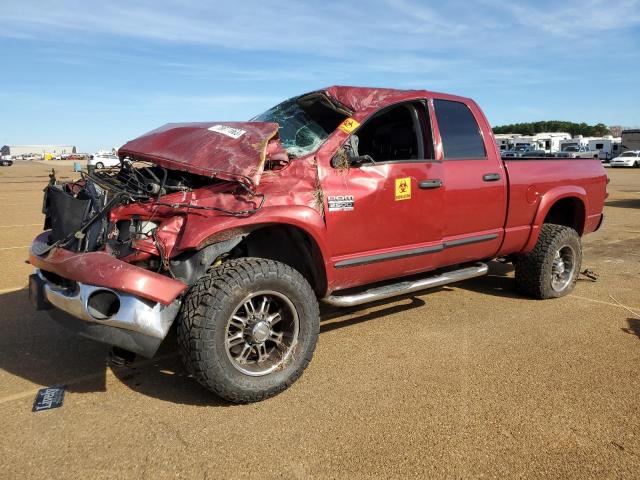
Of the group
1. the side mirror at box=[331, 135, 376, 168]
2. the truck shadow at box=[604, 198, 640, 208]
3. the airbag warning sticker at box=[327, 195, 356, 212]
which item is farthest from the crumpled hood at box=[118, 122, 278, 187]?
the truck shadow at box=[604, 198, 640, 208]

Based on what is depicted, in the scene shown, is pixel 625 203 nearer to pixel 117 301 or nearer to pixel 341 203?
pixel 341 203

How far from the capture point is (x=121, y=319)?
9.36ft

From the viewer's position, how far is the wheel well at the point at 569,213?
5.76 metres

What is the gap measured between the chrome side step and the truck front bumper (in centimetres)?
125

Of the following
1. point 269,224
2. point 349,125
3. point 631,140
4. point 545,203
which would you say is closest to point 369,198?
point 349,125

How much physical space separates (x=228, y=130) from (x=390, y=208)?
1.35m

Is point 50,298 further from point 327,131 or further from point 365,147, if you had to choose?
point 365,147

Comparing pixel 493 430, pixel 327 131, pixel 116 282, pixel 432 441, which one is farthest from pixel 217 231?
pixel 493 430

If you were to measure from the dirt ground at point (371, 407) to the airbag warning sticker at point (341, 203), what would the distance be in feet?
3.80

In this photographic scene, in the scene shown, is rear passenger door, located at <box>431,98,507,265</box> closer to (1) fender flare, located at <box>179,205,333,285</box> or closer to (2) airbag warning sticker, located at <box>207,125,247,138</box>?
(1) fender flare, located at <box>179,205,333,285</box>

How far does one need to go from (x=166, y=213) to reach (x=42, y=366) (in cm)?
167

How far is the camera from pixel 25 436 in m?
2.89

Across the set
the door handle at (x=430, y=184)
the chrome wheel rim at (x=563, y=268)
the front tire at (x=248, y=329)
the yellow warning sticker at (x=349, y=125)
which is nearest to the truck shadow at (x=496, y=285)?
the chrome wheel rim at (x=563, y=268)

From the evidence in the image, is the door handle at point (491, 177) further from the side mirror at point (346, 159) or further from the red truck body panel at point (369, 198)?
the side mirror at point (346, 159)
